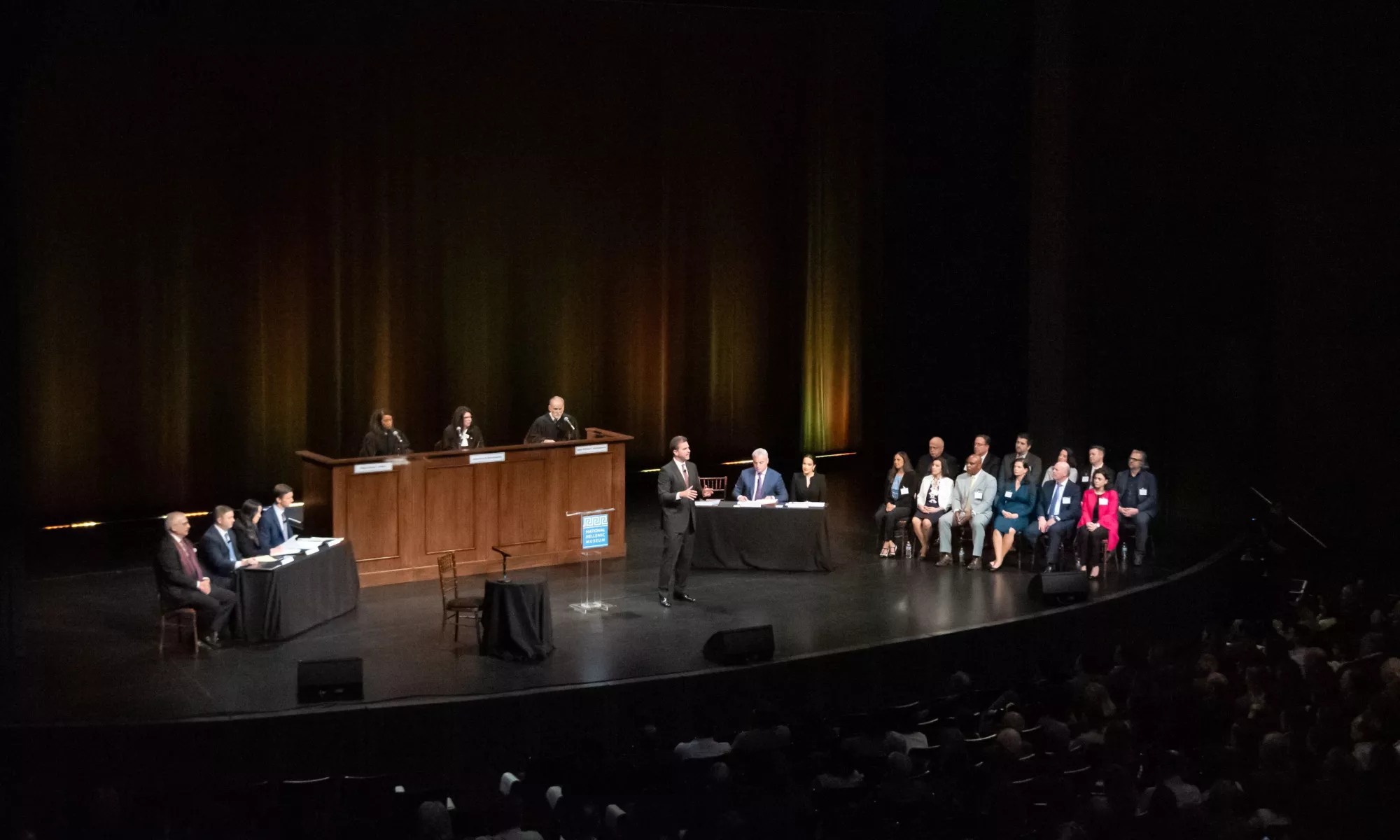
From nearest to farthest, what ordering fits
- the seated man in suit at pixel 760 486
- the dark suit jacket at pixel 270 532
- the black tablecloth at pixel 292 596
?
the black tablecloth at pixel 292 596
the dark suit jacket at pixel 270 532
the seated man in suit at pixel 760 486

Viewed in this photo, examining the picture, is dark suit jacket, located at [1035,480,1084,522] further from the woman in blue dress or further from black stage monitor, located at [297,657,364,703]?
black stage monitor, located at [297,657,364,703]

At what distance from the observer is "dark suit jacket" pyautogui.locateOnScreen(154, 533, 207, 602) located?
9648 millimetres

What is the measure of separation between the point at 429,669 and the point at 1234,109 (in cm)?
947

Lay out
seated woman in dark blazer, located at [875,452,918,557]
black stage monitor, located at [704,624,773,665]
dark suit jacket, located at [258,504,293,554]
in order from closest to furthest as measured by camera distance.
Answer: black stage monitor, located at [704,624,773,665] < dark suit jacket, located at [258,504,293,554] < seated woman in dark blazer, located at [875,452,918,557]

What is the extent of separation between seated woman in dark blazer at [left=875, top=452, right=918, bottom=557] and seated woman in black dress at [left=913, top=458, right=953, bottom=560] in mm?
132

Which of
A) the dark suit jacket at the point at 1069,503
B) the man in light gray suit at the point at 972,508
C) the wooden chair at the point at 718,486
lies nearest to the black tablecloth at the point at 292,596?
the wooden chair at the point at 718,486

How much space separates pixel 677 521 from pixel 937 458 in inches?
106

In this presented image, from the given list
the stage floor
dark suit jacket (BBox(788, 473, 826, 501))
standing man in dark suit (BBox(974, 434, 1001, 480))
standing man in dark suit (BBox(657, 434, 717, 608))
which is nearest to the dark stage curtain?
the stage floor

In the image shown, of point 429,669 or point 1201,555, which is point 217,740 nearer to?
point 429,669

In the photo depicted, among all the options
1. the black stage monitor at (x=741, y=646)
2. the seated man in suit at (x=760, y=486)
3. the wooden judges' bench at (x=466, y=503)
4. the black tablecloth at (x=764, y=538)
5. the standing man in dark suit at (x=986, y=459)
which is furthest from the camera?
the standing man in dark suit at (x=986, y=459)

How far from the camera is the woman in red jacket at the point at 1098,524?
1189 cm

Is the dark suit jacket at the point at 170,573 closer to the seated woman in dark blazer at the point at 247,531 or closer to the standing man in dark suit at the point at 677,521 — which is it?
the seated woman in dark blazer at the point at 247,531

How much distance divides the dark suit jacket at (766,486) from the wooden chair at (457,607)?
252cm

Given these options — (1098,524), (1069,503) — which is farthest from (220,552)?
(1098,524)
